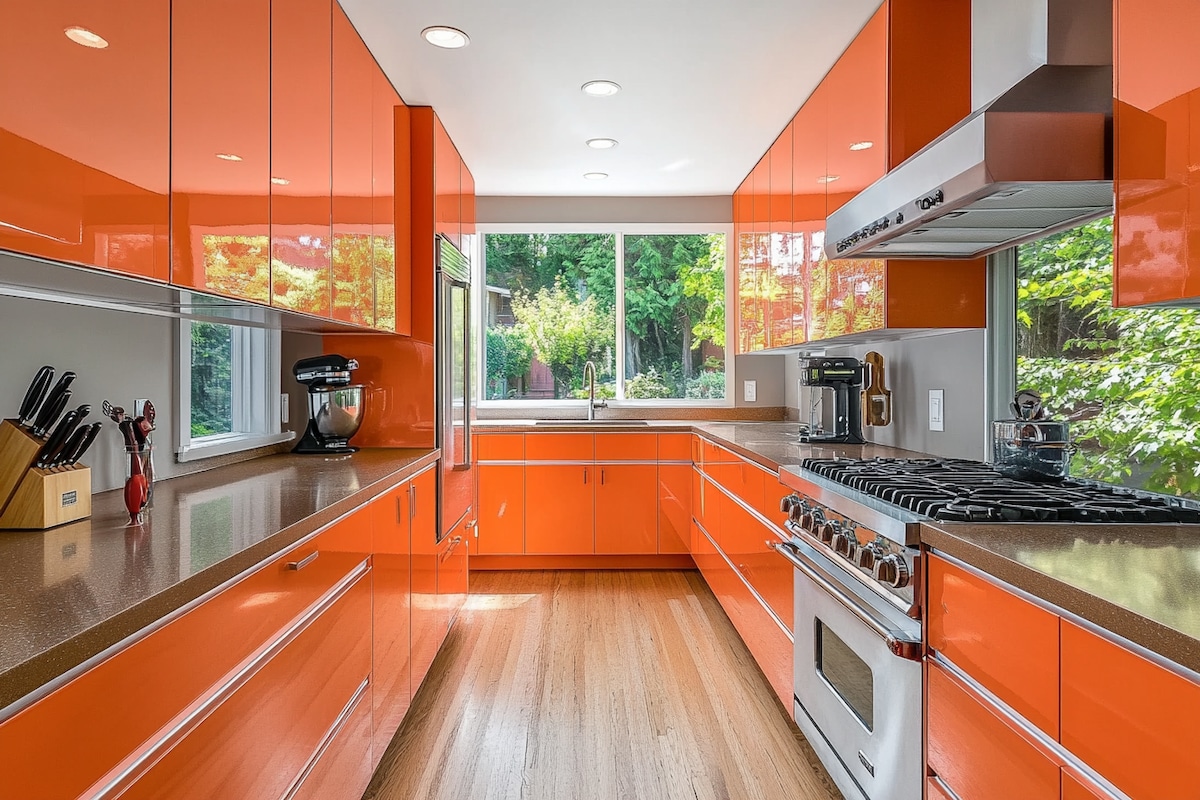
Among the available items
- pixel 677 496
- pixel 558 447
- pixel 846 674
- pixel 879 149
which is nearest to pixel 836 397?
pixel 879 149

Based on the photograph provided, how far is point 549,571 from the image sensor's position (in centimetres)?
452

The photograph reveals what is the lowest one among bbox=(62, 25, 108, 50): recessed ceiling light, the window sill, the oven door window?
the oven door window

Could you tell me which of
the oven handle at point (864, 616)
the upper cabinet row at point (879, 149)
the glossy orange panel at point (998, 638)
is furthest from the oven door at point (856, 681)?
the upper cabinet row at point (879, 149)

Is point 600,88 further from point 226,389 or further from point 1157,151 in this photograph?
point 1157,151

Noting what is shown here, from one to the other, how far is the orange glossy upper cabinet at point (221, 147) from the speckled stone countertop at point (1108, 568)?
4.84 feet

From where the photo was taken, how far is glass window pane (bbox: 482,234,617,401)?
5039 mm

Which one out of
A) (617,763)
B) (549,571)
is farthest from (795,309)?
(549,571)

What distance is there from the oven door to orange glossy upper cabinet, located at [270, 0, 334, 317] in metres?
1.54

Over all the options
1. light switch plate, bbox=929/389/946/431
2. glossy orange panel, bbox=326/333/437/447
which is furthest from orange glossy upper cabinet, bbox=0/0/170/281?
light switch plate, bbox=929/389/946/431

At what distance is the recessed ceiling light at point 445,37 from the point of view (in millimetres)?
2510

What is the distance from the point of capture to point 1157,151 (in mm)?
1245

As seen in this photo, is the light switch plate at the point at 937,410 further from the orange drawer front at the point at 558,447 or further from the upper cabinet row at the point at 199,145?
the orange drawer front at the point at 558,447

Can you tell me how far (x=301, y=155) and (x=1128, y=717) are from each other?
205 cm

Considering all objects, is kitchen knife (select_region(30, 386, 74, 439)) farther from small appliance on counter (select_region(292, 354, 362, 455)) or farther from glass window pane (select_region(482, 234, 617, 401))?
glass window pane (select_region(482, 234, 617, 401))
